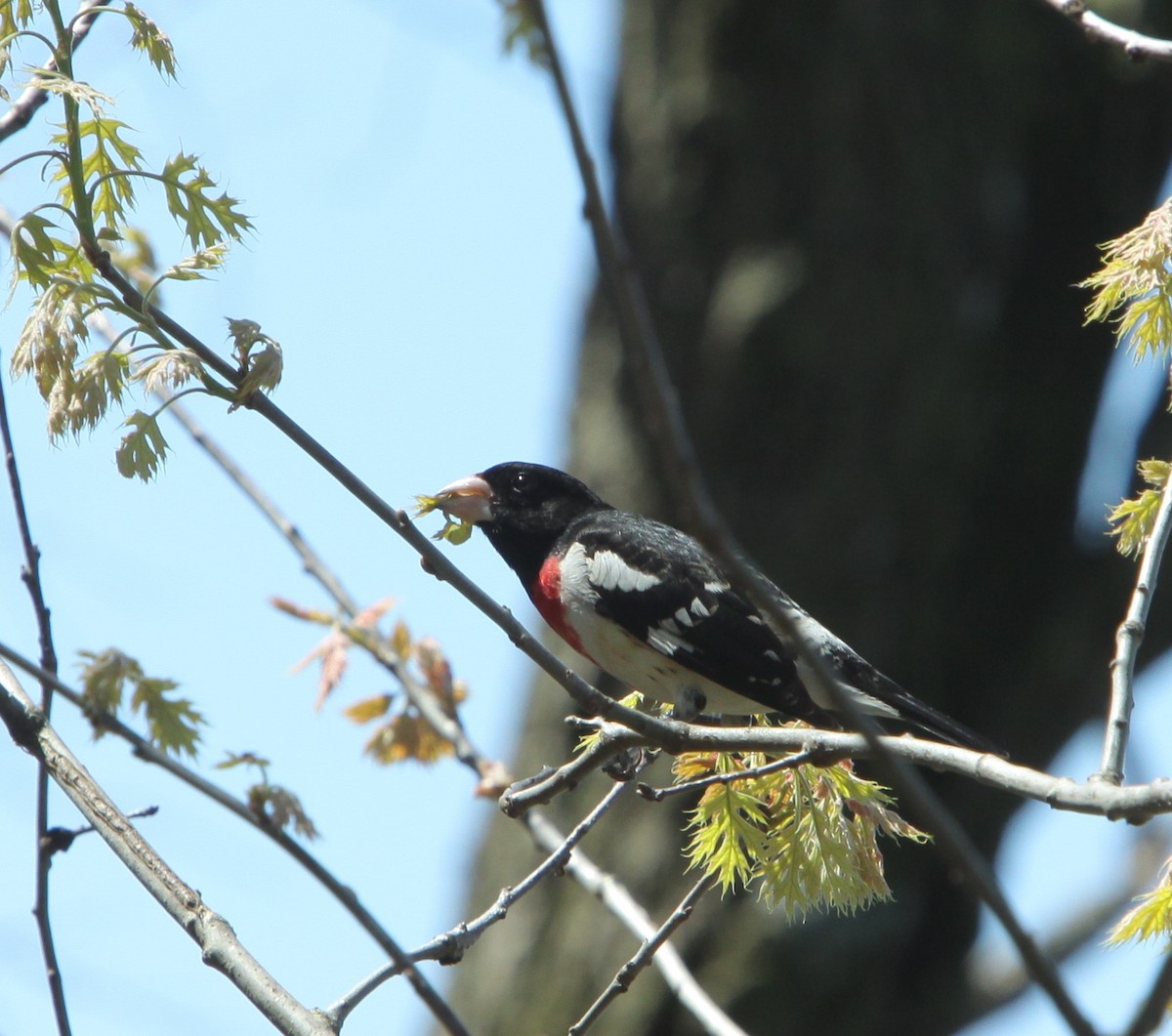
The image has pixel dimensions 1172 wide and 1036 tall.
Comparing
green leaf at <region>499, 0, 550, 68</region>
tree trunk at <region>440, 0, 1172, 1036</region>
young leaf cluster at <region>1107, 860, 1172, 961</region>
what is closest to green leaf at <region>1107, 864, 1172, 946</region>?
young leaf cluster at <region>1107, 860, 1172, 961</region>

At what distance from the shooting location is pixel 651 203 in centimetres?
609

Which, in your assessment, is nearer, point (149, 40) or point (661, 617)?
point (149, 40)

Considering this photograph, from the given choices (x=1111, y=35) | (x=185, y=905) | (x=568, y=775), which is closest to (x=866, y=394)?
(x=1111, y=35)

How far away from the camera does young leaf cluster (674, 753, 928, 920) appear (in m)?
2.52

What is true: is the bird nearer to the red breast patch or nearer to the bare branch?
the red breast patch

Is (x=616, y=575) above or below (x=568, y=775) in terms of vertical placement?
above

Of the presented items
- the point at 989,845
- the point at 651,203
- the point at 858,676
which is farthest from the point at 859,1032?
the point at 651,203

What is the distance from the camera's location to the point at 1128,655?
2.06 metres

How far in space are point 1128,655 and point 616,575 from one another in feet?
5.32

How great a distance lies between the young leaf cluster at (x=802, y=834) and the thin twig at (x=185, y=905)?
37.9 inches

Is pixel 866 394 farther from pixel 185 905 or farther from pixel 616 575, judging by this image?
pixel 185 905

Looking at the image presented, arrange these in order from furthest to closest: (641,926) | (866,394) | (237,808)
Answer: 1. (866,394)
2. (641,926)
3. (237,808)

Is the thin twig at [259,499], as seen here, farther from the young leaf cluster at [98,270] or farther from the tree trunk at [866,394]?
the tree trunk at [866,394]

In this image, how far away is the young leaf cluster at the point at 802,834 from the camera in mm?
2518
